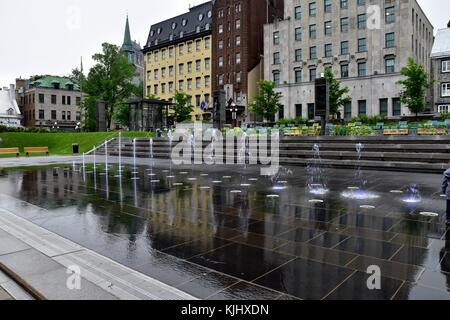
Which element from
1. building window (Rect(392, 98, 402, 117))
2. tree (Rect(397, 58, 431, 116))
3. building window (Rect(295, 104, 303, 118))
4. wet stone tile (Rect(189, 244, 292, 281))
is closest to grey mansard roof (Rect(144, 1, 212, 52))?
building window (Rect(295, 104, 303, 118))

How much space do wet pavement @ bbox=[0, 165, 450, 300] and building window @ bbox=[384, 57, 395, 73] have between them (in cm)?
3817

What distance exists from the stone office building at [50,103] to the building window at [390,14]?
2483 inches

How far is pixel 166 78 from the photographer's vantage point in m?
72.8

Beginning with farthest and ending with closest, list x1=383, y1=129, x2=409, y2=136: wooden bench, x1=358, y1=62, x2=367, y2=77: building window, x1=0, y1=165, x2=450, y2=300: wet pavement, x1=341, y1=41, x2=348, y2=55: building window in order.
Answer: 1. x1=341, y1=41, x2=348, y2=55: building window
2. x1=358, y1=62, x2=367, y2=77: building window
3. x1=383, y1=129, x2=409, y2=136: wooden bench
4. x1=0, y1=165, x2=450, y2=300: wet pavement

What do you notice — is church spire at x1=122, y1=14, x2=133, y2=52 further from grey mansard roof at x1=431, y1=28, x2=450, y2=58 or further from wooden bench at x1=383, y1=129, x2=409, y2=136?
wooden bench at x1=383, y1=129, x2=409, y2=136

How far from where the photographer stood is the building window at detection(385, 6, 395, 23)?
4509 centimetres

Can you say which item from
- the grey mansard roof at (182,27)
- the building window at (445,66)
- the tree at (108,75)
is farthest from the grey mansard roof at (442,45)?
the tree at (108,75)

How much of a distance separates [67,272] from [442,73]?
167 feet

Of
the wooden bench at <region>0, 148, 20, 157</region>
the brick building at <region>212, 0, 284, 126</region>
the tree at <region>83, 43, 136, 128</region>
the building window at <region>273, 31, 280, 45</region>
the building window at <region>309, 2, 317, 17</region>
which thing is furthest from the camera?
the brick building at <region>212, 0, 284, 126</region>

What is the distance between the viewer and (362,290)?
3988mm

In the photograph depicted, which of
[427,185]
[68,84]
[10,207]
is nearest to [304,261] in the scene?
[10,207]

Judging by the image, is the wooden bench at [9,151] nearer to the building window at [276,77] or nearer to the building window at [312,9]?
the building window at [276,77]

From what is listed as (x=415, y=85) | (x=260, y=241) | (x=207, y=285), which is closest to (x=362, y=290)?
(x=207, y=285)

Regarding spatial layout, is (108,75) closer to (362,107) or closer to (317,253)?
(362,107)
